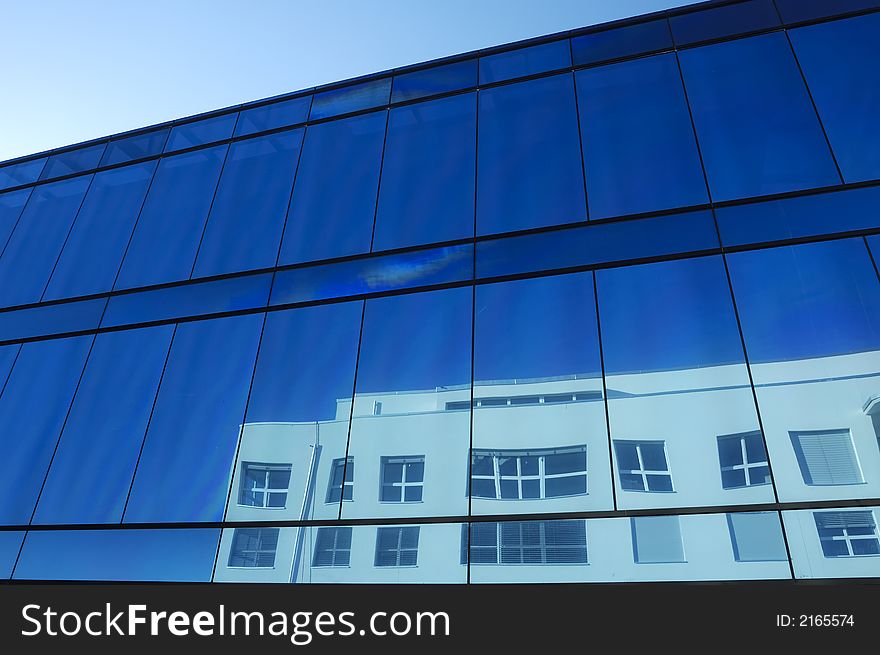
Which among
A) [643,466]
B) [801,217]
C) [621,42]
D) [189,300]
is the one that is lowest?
[643,466]

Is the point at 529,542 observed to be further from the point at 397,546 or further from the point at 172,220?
the point at 172,220

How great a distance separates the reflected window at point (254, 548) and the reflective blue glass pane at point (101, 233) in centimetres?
750

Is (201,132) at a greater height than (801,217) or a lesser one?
greater

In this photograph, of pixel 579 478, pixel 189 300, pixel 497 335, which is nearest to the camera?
pixel 579 478

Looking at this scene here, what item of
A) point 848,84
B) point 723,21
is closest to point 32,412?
point 723,21

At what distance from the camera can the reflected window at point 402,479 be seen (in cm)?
903

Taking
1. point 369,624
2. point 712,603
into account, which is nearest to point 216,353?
point 369,624

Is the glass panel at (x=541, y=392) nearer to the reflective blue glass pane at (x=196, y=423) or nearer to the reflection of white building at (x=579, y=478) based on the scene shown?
the reflection of white building at (x=579, y=478)

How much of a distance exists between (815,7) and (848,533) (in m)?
10.4

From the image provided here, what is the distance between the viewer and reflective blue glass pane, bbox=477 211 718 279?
10.1 metres

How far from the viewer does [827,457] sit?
773cm

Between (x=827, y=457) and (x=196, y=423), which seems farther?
(x=196, y=423)

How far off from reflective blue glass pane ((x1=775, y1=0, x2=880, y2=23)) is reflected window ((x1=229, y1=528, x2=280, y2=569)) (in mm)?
13813

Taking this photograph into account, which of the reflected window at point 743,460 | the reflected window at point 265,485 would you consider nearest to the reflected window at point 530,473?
the reflected window at point 743,460
